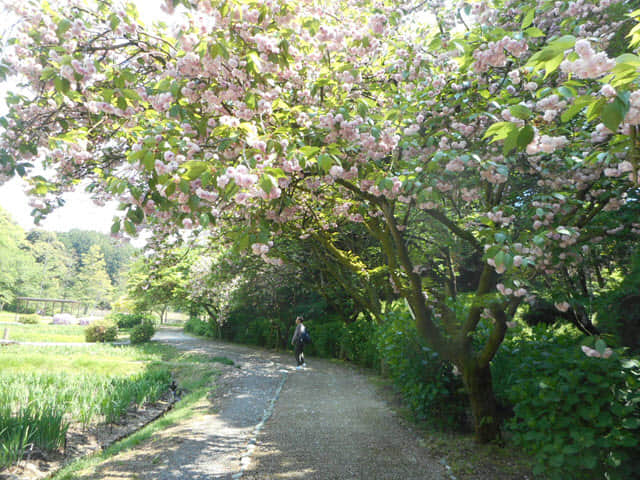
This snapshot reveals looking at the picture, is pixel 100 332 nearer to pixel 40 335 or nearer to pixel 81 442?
Answer: pixel 40 335

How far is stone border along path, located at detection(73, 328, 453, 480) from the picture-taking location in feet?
12.4

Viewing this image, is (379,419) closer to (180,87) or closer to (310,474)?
(310,474)

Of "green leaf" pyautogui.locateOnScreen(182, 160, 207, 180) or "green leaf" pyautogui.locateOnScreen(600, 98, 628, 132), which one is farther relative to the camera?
"green leaf" pyautogui.locateOnScreen(182, 160, 207, 180)

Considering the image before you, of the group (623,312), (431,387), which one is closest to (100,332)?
(431,387)

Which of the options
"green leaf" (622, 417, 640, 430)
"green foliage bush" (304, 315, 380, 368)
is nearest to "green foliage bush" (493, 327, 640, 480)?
"green leaf" (622, 417, 640, 430)

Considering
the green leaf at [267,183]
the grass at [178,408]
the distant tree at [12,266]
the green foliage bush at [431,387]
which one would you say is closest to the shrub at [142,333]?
the grass at [178,408]

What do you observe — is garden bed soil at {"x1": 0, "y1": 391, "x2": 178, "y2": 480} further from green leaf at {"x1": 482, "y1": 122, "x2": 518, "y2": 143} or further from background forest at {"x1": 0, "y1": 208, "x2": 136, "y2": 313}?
background forest at {"x1": 0, "y1": 208, "x2": 136, "y2": 313}

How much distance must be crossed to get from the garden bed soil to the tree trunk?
16.8ft

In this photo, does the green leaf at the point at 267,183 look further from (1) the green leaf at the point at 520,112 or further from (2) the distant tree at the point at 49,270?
(2) the distant tree at the point at 49,270

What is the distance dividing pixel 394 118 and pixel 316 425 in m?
4.38

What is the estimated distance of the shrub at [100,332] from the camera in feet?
65.8

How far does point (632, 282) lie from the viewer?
581 cm

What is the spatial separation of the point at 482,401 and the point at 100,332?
21.2 meters

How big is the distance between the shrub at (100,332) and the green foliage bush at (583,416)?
22.0 m
